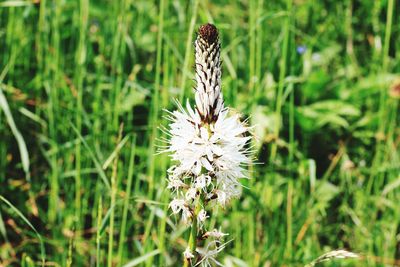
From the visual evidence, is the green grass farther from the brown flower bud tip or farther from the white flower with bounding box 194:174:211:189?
the brown flower bud tip

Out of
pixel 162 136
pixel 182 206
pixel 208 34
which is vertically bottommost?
pixel 182 206

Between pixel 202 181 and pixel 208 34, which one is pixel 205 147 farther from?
pixel 208 34

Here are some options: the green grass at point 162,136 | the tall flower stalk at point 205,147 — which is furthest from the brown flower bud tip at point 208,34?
the green grass at point 162,136

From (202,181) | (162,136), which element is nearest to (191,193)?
(202,181)

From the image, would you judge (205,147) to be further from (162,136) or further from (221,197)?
(162,136)

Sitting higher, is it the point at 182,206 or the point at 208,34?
the point at 208,34

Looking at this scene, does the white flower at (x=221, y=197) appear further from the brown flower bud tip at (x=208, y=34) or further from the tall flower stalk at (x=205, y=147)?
the brown flower bud tip at (x=208, y=34)

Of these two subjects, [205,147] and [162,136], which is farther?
[162,136]

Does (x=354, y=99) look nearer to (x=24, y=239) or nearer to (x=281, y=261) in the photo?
(x=281, y=261)
